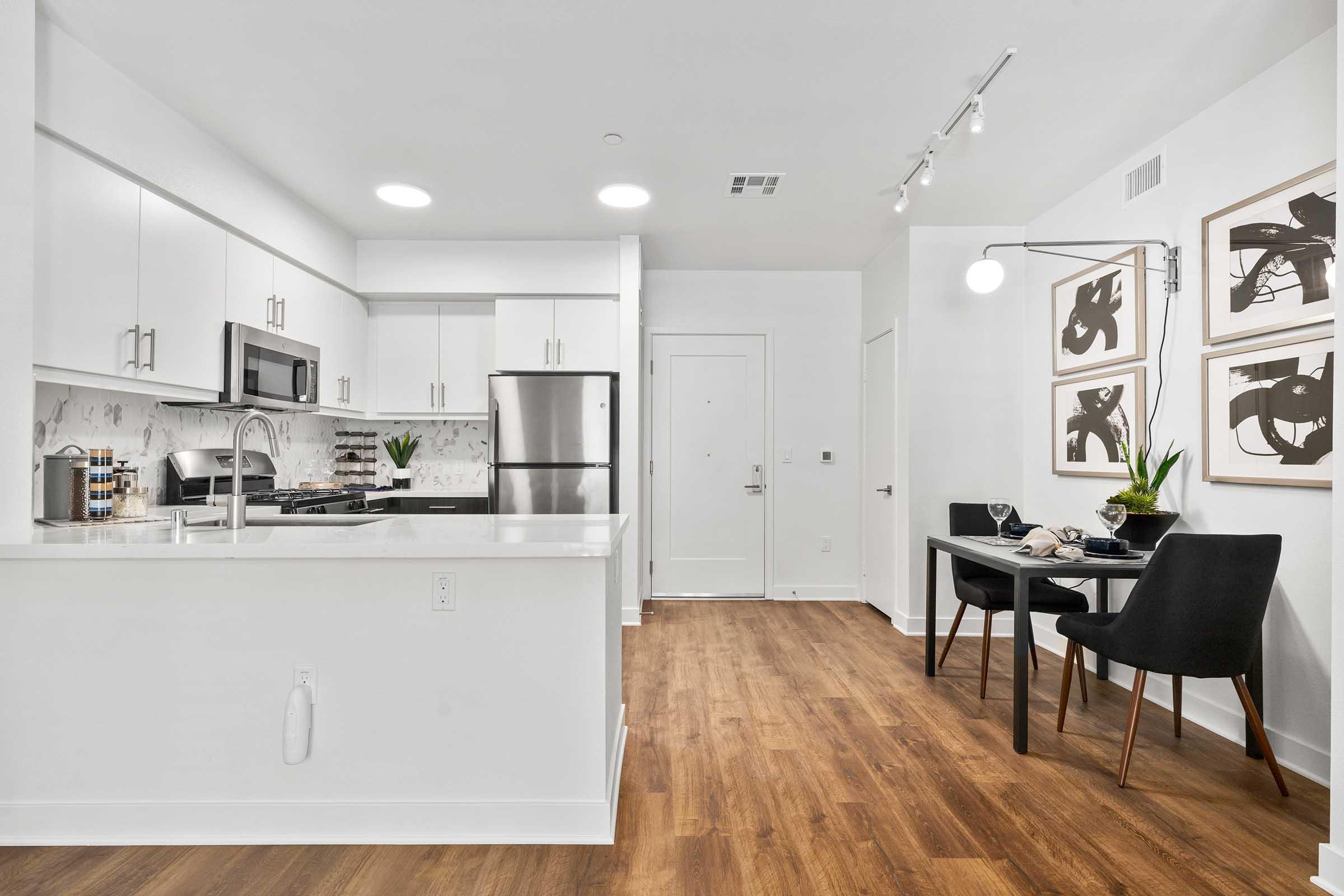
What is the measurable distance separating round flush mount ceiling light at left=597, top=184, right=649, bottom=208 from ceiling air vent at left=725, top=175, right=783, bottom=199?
43cm

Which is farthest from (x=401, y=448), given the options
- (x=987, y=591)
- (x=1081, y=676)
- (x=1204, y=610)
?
(x=1204, y=610)

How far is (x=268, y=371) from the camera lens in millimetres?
3262

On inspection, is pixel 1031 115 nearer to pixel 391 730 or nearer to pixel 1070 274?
pixel 1070 274

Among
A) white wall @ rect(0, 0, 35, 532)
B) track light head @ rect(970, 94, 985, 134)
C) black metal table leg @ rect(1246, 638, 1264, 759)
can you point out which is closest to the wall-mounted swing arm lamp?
track light head @ rect(970, 94, 985, 134)

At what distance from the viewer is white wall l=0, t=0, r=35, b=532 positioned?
73.3 inches

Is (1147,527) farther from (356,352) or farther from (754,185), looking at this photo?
(356,352)

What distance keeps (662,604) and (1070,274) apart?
10.6 ft

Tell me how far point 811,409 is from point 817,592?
136 cm

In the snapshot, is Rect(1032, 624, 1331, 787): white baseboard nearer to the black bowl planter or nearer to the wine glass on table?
the black bowl planter

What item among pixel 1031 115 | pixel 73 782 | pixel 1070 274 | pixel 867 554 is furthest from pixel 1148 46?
pixel 73 782

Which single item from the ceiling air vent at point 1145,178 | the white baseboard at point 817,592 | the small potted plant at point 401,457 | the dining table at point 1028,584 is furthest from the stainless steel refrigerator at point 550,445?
the ceiling air vent at point 1145,178

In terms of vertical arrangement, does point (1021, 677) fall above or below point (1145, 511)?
below

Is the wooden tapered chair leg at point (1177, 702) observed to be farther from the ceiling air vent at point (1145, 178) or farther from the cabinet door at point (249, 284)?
the cabinet door at point (249, 284)

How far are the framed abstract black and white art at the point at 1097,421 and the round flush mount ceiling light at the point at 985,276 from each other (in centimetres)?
71
